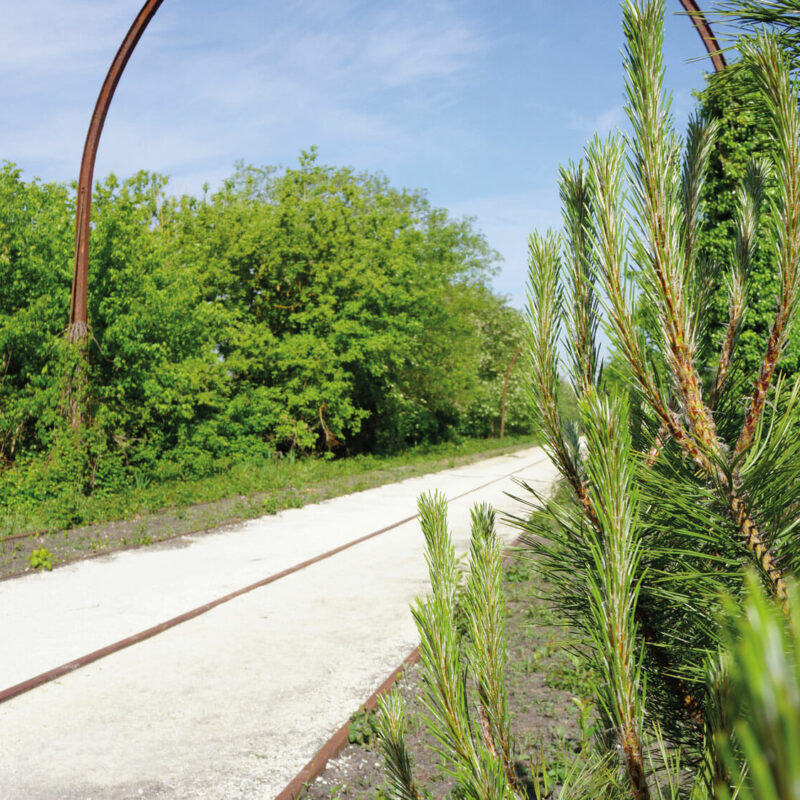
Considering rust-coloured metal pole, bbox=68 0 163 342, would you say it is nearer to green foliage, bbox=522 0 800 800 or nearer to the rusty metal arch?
the rusty metal arch

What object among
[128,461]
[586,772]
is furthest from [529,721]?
[128,461]

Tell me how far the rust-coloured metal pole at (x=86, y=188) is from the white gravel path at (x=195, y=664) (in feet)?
13.5

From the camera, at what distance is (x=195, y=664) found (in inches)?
201

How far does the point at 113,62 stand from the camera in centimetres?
1007

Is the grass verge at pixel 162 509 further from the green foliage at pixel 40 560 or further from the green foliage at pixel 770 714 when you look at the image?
the green foliage at pixel 770 714

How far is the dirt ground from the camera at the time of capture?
3.59 meters

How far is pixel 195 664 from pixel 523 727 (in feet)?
8.09

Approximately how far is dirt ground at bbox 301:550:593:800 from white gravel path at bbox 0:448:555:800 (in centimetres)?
23

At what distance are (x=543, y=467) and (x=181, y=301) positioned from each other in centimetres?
1335

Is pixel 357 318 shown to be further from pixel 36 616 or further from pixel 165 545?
pixel 36 616

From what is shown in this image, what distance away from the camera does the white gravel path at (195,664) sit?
3.68 metres

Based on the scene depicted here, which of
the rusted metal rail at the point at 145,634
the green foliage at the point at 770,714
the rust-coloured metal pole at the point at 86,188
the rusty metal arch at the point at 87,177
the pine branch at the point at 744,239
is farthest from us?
the rust-coloured metal pole at the point at 86,188

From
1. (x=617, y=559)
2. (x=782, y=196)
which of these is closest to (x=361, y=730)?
(x=617, y=559)

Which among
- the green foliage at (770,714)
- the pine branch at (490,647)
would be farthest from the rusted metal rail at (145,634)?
the green foliage at (770,714)
